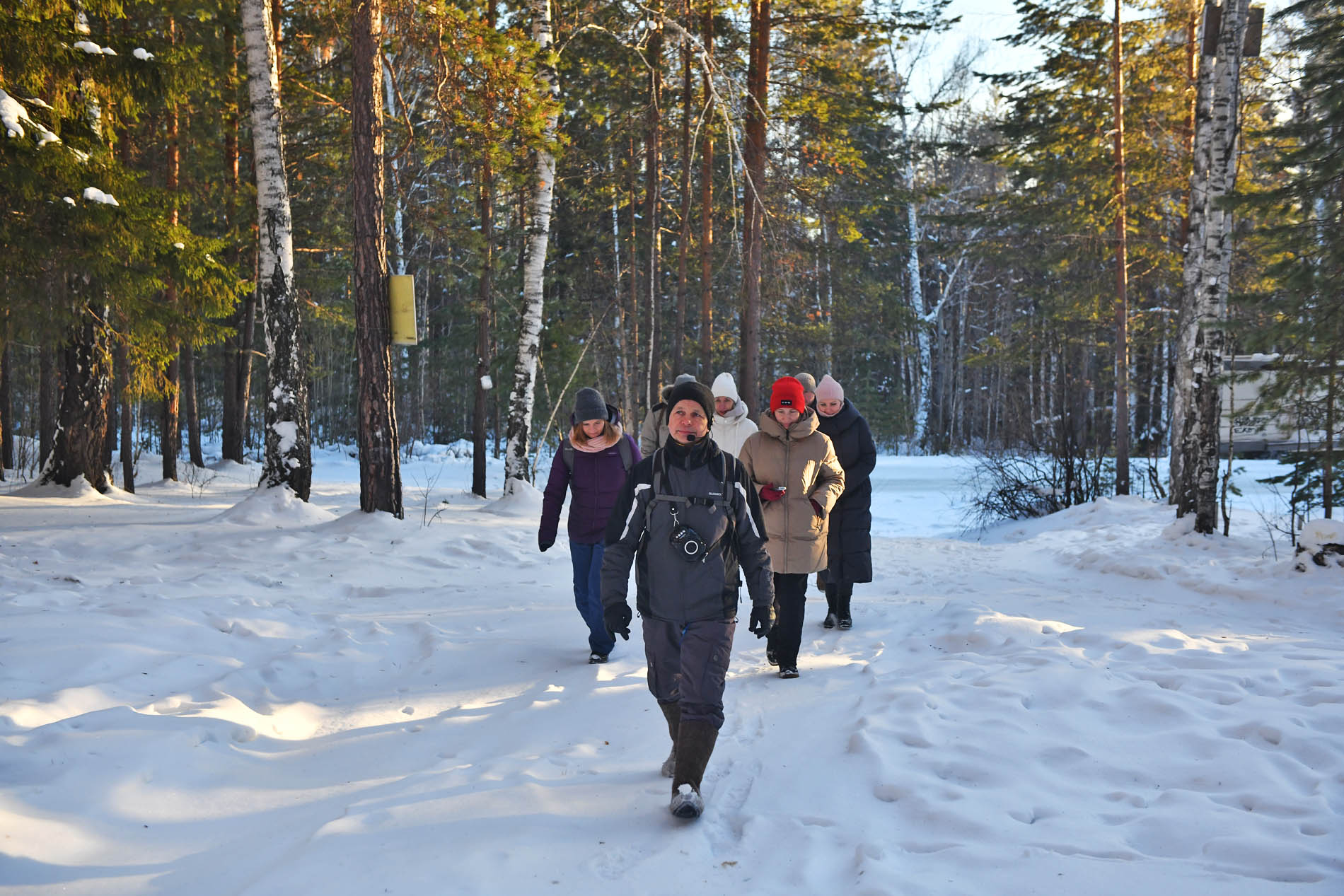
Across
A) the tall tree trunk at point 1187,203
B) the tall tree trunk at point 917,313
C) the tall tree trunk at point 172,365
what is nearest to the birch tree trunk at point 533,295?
the tall tree trunk at point 172,365

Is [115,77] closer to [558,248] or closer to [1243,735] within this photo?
[1243,735]

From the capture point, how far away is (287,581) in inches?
308

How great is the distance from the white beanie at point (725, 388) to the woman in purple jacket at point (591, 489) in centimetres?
253

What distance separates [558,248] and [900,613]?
65.0 ft

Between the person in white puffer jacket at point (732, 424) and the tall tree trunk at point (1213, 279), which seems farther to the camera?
the tall tree trunk at point (1213, 279)

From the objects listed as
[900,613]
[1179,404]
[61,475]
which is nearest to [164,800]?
[900,613]

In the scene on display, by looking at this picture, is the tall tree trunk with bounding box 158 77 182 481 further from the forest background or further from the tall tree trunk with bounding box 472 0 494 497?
the tall tree trunk with bounding box 472 0 494 497

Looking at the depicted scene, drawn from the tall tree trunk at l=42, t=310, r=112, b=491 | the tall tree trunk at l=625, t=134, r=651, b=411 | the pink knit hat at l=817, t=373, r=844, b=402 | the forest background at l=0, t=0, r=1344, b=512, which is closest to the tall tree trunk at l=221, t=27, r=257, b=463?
the forest background at l=0, t=0, r=1344, b=512

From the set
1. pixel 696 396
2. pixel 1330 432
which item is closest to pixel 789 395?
pixel 696 396

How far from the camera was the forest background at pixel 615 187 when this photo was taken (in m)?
8.53

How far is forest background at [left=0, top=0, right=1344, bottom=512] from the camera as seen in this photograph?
853 centimetres

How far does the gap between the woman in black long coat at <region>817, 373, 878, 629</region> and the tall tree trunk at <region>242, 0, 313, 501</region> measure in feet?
21.8

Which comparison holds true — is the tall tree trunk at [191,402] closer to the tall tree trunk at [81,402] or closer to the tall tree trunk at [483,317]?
the tall tree trunk at [81,402]

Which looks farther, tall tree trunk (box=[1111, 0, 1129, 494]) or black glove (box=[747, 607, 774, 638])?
tall tree trunk (box=[1111, 0, 1129, 494])
